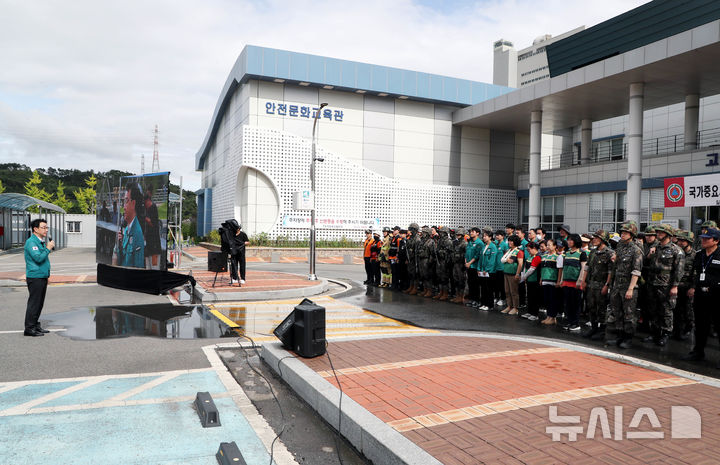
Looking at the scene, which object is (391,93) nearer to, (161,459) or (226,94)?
(226,94)

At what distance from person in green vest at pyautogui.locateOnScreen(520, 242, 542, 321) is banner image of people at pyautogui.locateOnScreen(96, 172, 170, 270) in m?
9.21

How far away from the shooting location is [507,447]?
A: 153 inches

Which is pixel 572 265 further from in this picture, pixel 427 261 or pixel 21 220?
pixel 21 220

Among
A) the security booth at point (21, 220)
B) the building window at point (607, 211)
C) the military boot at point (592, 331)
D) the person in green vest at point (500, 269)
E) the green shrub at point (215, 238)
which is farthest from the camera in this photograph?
the green shrub at point (215, 238)

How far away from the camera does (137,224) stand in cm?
1454

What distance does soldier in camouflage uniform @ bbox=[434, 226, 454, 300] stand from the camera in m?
13.5

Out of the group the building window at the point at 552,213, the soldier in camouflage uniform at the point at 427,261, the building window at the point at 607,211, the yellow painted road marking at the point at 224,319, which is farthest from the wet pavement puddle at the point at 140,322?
the building window at the point at 552,213

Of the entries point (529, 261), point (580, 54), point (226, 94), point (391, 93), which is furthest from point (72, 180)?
point (529, 261)

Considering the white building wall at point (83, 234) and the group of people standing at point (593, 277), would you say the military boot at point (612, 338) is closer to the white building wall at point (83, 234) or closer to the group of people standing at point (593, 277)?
the group of people standing at point (593, 277)

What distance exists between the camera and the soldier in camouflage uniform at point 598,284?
884 cm

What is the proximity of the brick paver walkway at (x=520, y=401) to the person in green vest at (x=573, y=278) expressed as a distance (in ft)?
8.35

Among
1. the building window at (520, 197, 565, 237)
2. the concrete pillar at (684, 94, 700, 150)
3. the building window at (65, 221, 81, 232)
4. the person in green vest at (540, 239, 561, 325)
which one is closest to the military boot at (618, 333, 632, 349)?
the person in green vest at (540, 239, 561, 325)

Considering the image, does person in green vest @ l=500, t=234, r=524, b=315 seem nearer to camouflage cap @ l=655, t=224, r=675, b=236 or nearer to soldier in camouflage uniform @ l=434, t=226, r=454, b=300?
soldier in camouflage uniform @ l=434, t=226, r=454, b=300

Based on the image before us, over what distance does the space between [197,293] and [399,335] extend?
23.3 ft
